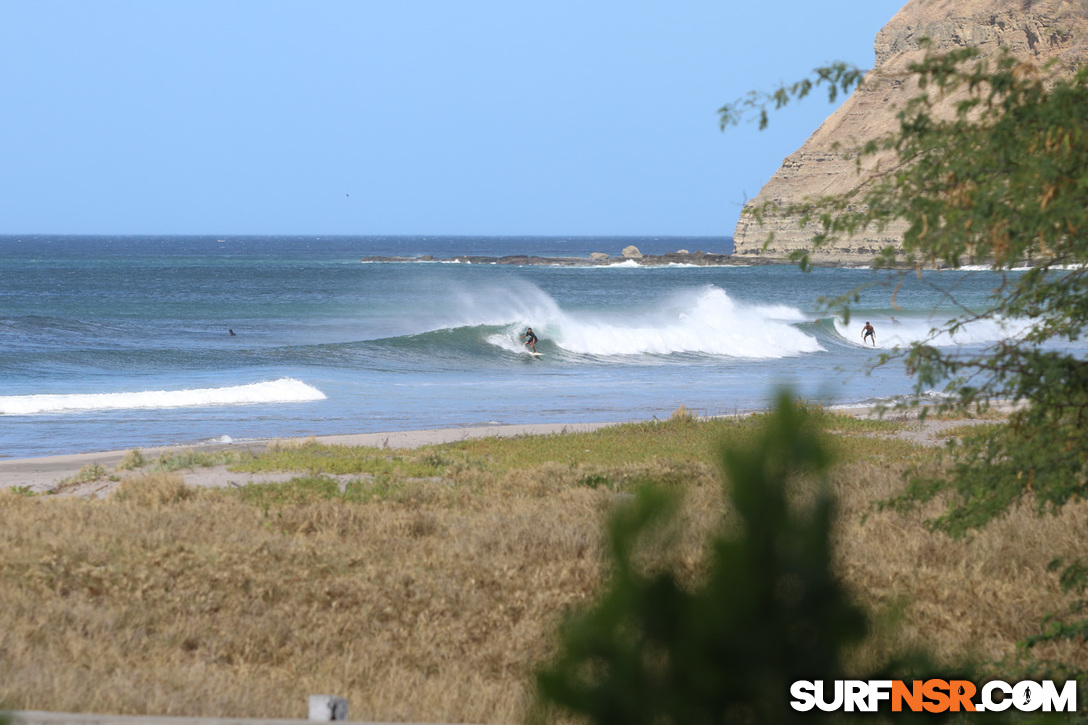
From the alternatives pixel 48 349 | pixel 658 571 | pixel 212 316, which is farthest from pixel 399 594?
pixel 212 316

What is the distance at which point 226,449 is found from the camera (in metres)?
17.5

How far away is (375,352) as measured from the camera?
40.5 m

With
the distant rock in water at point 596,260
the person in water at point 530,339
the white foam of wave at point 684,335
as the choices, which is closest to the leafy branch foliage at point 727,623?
the person in water at point 530,339

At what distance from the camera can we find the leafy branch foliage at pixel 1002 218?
405cm

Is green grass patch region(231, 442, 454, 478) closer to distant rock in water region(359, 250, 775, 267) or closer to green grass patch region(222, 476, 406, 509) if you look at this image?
green grass patch region(222, 476, 406, 509)

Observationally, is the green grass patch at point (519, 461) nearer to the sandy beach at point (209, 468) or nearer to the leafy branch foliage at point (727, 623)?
the sandy beach at point (209, 468)

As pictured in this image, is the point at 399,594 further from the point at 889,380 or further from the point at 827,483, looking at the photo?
the point at 889,380

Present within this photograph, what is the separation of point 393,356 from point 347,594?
33044mm

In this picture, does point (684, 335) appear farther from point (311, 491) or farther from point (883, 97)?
point (883, 97)

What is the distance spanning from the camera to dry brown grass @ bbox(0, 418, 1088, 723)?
527cm

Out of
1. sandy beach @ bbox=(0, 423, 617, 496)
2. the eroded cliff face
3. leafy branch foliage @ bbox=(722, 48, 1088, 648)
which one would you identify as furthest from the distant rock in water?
leafy branch foliage @ bbox=(722, 48, 1088, 648)

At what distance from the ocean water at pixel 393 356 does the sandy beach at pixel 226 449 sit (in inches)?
64.5

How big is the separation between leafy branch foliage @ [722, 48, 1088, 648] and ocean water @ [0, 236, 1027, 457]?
0.31 m

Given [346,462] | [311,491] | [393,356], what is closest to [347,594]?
[311,491]
